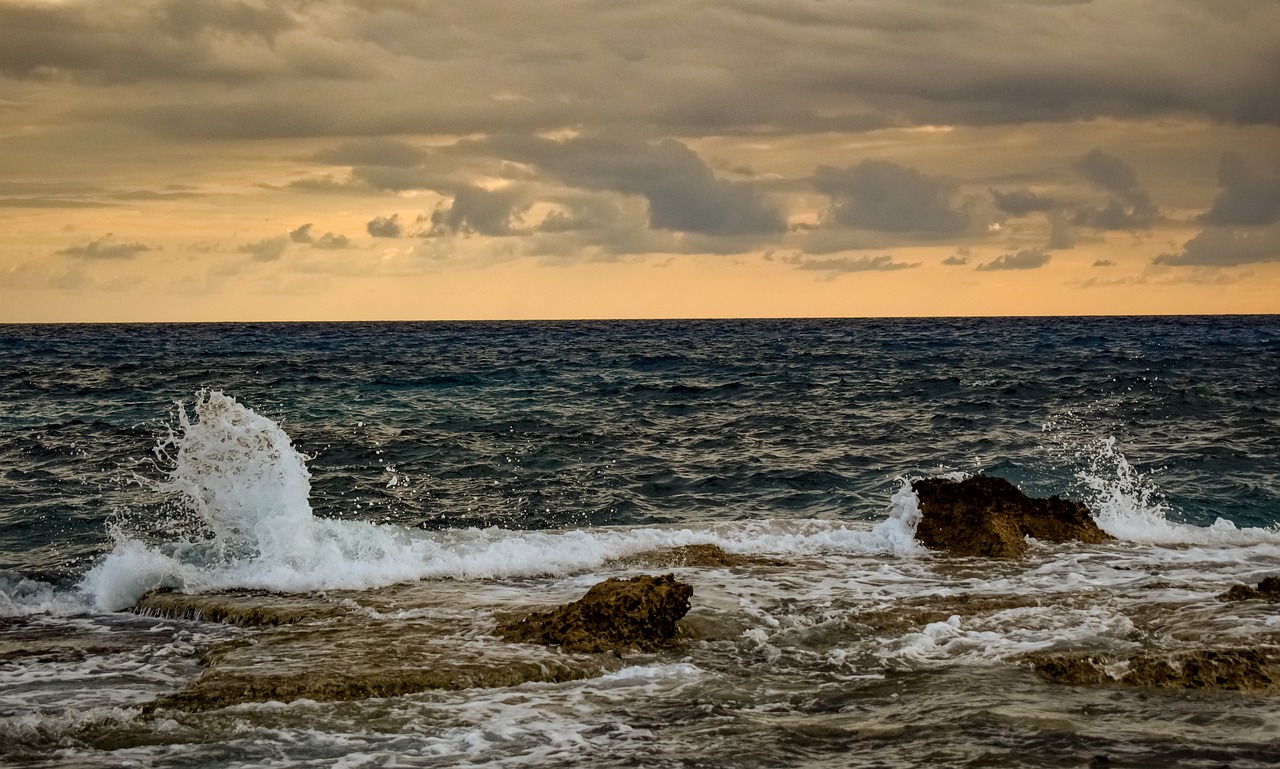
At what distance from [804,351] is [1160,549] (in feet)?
132

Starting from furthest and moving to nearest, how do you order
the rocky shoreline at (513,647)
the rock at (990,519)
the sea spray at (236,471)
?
1. the sea spray at (236,471)
2. the rock at (990,519)
3. the rocky shoreline at (513,647)

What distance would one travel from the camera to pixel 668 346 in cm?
5834

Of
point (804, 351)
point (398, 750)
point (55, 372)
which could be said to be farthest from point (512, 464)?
point (804, 351)

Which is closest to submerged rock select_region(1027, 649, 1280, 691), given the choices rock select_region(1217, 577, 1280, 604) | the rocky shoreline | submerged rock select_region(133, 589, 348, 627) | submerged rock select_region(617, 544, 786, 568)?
the rocky shoreline

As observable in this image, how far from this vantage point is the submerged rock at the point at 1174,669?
22.4 ft

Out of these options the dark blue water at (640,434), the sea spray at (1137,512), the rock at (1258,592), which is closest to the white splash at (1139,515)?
the sea spray at (1137,512)

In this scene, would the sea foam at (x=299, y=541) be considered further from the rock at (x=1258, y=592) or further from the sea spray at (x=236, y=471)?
the rock at (x=1258, y=592)

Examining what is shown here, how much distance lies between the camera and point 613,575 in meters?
10.8

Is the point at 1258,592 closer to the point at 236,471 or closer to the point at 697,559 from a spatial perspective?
the point at 697,559

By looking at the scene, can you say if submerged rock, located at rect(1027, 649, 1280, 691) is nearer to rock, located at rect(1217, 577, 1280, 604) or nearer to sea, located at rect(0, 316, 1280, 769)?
sea, located at rect(0, 316, 1280, 769)

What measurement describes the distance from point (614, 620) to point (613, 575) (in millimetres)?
2700

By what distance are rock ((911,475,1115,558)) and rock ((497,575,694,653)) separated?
4.32m

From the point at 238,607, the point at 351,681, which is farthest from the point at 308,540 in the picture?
the point at 351,681

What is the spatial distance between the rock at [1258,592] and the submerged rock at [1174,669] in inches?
71.3
